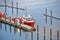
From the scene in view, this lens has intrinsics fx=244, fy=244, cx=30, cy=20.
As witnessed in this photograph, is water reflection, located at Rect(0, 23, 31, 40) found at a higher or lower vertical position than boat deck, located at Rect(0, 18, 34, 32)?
lower

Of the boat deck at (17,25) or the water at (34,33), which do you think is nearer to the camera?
the boat deck at (17,25)

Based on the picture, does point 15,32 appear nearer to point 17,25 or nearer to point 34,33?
point 17,25

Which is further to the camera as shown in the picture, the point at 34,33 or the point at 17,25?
the point at 17,25

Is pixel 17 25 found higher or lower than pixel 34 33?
higher

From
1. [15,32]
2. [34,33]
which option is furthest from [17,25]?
[34,33]

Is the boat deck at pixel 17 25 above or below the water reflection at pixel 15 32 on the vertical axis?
above

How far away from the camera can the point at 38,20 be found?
161 inches

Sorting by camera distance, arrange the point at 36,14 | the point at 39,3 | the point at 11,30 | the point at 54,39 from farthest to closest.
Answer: the point at 39,3 < the point at 36,14 < the point at 11,30 < the point at 54,39

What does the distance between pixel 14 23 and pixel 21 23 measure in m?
0.16

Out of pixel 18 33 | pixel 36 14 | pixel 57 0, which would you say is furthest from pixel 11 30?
pixel 57 0

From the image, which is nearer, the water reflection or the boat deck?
the boat deck

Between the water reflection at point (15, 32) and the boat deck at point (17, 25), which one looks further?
the water reflection at point (15, 32)

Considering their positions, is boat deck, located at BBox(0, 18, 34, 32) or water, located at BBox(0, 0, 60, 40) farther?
water, located at BBox(0, 0, 60, 40)

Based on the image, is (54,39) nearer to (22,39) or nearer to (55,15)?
(22,39)
